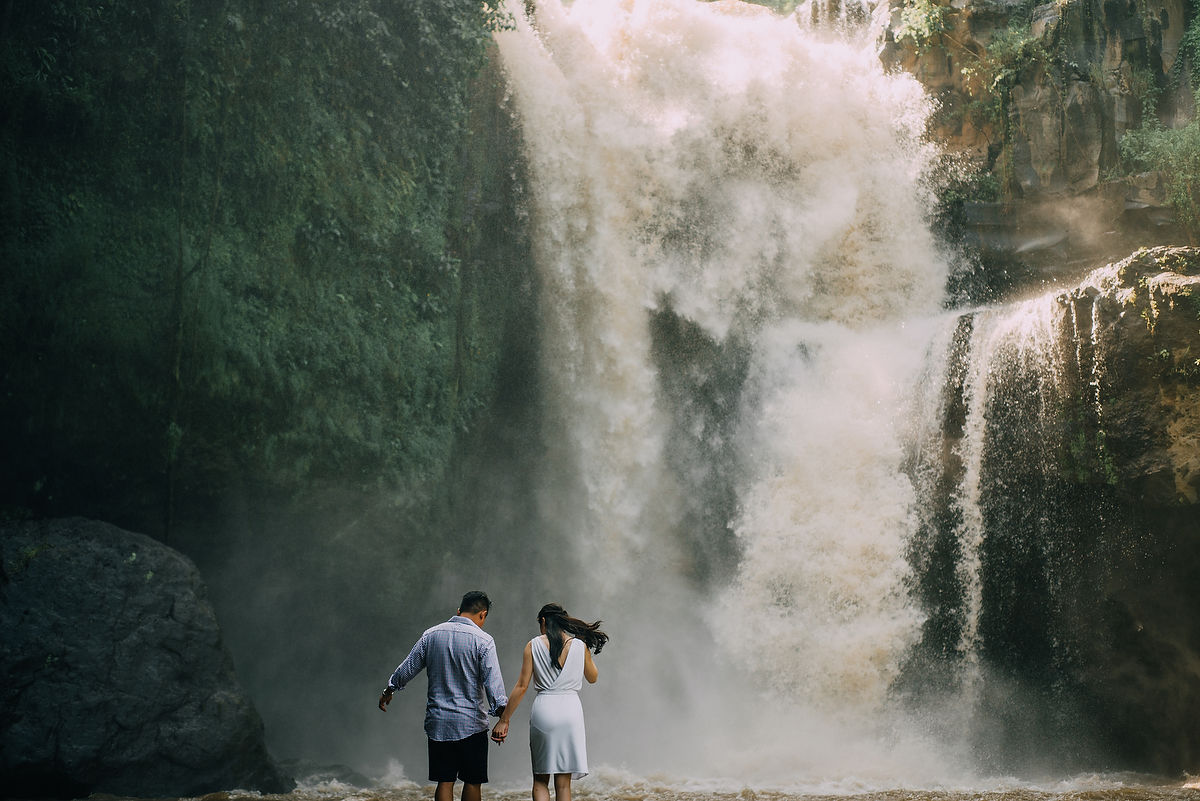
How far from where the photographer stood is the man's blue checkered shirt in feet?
13.1

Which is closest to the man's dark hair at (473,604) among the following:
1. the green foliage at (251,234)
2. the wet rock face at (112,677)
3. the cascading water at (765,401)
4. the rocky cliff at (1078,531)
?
the wet rock face at (112,677)

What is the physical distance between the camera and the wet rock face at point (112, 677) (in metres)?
6.50

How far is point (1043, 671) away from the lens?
882 centimetres

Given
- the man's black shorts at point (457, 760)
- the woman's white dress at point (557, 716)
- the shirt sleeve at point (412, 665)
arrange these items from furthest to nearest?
the shirt sleeve at point (412, 665)
the man's black shorts at point (457, 760)
the woman's white dress at point (557, 716)

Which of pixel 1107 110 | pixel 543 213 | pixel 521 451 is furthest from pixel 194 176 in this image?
pixel 1107 110

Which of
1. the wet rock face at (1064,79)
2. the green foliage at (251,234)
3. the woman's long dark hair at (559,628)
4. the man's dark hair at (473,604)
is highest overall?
the wet rock face at (1064,79)

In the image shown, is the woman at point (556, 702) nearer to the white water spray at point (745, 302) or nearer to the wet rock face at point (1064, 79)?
the white water spray at point (745, 302)

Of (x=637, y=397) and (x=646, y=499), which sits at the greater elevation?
(x=637, y=397)

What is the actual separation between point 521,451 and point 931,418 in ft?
16.0

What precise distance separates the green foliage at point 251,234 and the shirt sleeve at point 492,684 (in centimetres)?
569

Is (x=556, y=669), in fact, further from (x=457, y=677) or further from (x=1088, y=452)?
(x=1088, y=452)

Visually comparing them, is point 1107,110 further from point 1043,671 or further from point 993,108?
point 1043,671

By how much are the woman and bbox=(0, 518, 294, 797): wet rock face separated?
445 centimetres

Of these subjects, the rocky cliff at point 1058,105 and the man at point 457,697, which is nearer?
the man at point 457,697
